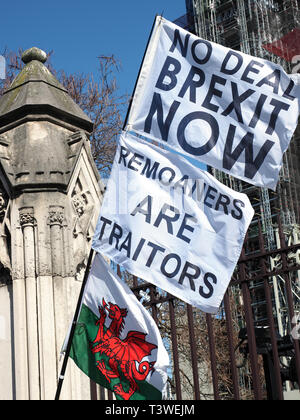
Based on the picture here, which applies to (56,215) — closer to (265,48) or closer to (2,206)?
(2,206)

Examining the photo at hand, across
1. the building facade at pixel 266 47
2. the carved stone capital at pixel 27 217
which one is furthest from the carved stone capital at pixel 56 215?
the building facade at pixel 266 47

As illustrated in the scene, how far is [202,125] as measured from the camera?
14.5ft

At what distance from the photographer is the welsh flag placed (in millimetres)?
4477

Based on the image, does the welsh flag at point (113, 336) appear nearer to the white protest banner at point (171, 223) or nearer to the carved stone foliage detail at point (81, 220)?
the white protest banner at point (171, 223)

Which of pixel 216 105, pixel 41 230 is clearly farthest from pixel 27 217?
pixel 216 105

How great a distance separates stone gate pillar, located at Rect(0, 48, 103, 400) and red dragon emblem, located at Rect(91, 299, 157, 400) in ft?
1.55

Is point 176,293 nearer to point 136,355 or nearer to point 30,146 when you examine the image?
point 136,355

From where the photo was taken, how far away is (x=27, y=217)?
504 centimetres

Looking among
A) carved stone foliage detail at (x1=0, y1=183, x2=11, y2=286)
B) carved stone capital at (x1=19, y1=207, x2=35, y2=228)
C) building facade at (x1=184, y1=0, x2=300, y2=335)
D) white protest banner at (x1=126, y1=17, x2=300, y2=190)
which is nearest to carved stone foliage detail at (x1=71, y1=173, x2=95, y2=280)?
carved stone capital at (x1=19, y1=207, x2=35, y2=228)

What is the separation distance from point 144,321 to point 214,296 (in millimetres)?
521

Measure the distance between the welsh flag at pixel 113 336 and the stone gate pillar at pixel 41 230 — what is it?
Result: 0.42 meters

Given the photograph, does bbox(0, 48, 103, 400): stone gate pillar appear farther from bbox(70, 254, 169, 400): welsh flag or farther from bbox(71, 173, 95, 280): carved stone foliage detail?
bbox(70, 254, 169, 400): welsh flag

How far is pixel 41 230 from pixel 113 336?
3.06 feet

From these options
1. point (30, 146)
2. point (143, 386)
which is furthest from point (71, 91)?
point (143, 386)
